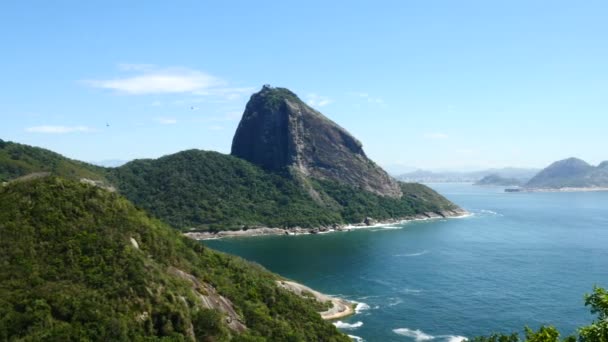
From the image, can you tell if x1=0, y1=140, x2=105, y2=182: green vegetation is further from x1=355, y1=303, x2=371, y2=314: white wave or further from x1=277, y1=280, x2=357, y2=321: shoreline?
x1=355, y1=303, x2=371, y2=314: white wave

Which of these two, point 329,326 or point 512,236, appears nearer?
point 329,326

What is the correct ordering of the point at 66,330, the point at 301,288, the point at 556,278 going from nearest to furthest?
1. the point at 66,330
2. the point at 301,288
3. the point at 556,278

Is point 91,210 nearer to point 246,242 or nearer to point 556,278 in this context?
point 556,278

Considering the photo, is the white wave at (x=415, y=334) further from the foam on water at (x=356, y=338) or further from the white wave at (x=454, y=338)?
the foam on water at (x=356, y=338)

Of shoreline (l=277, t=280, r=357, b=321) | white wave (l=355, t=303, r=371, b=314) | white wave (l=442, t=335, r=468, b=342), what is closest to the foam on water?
shoreline (l=277, t=280, r=357, b=321)

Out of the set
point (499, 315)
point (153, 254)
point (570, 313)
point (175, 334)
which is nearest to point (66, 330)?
point (175, 334)

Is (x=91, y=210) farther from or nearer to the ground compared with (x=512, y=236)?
farther from the ground
